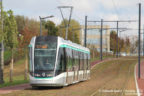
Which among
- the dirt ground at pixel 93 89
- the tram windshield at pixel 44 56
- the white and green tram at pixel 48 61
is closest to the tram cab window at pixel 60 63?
the white and green tram at pixel 48 61

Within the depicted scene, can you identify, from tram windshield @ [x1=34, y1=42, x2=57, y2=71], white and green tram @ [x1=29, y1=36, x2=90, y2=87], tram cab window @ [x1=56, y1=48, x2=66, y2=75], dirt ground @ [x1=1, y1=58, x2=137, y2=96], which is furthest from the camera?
tram cab window @ [x1=56, y1=48, x2=66, y2=75]

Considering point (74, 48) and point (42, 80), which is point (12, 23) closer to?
point (74, 48)

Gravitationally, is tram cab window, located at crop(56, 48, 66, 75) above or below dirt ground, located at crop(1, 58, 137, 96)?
above

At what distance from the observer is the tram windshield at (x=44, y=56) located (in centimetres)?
2383

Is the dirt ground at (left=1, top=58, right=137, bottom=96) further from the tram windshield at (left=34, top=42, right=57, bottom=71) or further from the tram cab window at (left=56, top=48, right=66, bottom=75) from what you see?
the tram windshield at (left=34, top=42, right=57, bottom=71)

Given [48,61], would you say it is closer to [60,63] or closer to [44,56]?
[44,56]

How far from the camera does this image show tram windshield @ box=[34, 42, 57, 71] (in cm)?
2383

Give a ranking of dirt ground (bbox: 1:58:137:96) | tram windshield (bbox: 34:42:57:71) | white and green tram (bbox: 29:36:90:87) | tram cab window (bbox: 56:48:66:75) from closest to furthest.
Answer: dirt ground (bbox: 1:58:137:96)
white and green tram (bbox: 29:36:90:87)
tram windshield (bbox: 34:42:57:71)
tram cab window (bbox: 56:48:66:75)

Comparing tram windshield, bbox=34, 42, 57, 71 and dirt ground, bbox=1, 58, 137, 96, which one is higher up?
tram windshield, bbox=34, 42, 57, 71

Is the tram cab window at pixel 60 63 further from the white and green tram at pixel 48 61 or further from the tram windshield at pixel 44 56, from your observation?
the tram windshield at pixel 44 56

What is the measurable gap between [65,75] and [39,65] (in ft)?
7.72

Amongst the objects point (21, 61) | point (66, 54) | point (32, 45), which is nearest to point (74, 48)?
point (66, 54)

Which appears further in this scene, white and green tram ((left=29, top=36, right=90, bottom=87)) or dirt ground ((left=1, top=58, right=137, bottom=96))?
white and green tram ((left=29, top=36, right=90, bottom=87))

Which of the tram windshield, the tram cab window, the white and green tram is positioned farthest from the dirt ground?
the tram windshield
